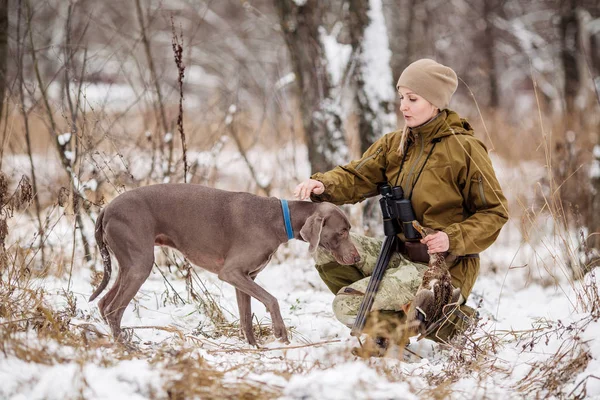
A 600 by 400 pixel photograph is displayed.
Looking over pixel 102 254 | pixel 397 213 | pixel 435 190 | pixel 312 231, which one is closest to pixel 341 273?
pixel 312 231

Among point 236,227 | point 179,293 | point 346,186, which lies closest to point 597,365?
point 346,186

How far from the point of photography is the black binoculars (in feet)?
12.5

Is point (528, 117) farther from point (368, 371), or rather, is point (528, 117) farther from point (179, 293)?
point (368, 371)

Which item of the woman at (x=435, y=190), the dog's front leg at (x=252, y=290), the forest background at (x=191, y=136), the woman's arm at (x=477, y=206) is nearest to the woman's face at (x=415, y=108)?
the woman at (x=435, y=190)

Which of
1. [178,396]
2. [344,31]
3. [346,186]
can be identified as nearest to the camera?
[178,396]

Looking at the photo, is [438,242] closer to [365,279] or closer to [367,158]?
[365,279]

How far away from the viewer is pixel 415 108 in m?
3.82

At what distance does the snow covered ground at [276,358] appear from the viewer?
262 cm

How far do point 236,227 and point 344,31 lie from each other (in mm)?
3276

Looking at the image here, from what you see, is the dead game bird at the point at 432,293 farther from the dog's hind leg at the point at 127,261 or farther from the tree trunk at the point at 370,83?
the tree trunk at the point at 370,83

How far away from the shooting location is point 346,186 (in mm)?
4125

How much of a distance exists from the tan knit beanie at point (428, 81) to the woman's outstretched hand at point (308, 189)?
0.79 meters

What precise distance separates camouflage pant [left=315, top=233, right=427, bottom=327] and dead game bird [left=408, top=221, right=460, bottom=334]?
0.46 feet

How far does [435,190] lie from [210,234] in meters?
1.38
